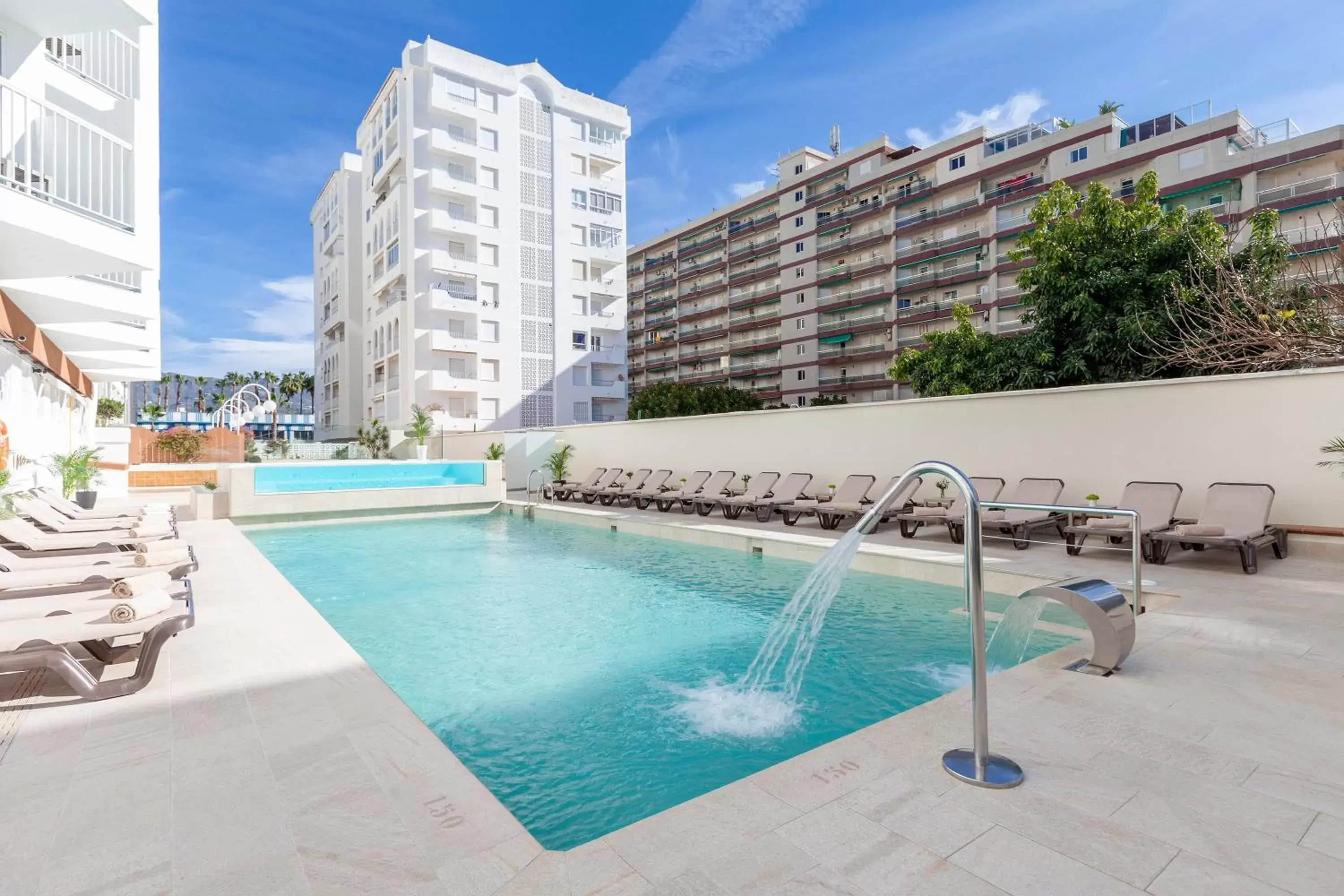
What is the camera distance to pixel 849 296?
47469mm

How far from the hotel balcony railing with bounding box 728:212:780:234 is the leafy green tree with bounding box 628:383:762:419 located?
17.6 metres

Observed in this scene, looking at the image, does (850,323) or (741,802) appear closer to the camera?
(741,802)

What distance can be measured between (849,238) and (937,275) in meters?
7.78

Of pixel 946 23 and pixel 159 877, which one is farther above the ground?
pixel 946 23

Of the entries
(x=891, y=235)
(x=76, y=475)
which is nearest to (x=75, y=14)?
(x=76, y=475)

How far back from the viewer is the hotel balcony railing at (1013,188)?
38.0 meters

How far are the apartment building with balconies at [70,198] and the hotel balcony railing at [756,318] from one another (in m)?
42.7

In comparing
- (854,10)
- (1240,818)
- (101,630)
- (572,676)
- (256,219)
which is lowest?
(572,676)

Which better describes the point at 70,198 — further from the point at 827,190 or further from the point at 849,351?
the point at 827,190

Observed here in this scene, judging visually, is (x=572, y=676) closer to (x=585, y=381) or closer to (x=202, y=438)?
(x=202, y=438)

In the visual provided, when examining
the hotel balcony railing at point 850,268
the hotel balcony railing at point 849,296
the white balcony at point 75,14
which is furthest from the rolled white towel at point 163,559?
the hotel balcony railing at point 850,268

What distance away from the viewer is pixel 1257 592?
6.40 meters

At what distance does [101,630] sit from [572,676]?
2989 millimetres

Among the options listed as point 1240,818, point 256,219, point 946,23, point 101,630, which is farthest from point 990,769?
point 256,219
